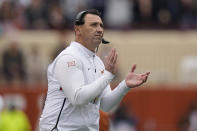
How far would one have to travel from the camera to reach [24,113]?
1602 centimetres

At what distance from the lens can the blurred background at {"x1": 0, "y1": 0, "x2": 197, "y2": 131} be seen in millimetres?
16203

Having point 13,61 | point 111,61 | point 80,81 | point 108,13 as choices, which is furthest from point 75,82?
point 108,13

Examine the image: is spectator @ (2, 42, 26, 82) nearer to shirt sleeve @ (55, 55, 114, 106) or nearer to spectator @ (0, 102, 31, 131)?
spectator @ (0, 102, 31, 131)

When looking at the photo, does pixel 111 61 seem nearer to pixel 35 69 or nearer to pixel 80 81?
pixel 80 81

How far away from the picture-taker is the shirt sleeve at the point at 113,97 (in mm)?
6799

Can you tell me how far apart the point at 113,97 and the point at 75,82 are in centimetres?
67

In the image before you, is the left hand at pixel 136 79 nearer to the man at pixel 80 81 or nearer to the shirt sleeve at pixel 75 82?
the man at pixel 80 81

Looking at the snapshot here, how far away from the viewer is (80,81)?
6383 millimetres

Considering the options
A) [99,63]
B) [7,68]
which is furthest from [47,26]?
[99,63]

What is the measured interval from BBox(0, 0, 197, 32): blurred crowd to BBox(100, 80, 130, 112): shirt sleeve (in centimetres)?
1044

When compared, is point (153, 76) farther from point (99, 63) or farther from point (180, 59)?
point (99, 63)

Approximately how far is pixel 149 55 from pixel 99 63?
36.0ft

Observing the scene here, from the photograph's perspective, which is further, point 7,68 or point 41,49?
point 41,49

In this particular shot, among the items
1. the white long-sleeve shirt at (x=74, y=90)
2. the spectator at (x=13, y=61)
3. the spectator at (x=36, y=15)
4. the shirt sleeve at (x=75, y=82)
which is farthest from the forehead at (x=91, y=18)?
the spectator at (x=36, y=15)
